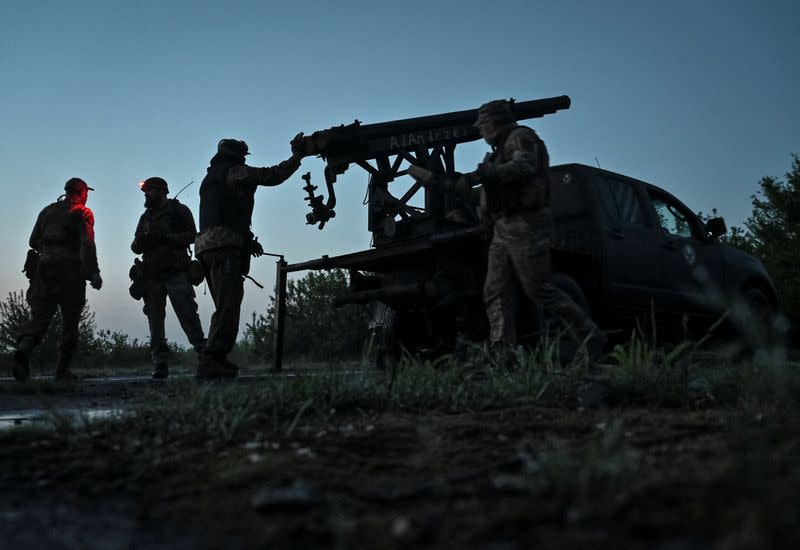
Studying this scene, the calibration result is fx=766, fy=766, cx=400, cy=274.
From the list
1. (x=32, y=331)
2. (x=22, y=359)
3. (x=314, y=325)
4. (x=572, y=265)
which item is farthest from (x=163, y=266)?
(x=314, y=325)

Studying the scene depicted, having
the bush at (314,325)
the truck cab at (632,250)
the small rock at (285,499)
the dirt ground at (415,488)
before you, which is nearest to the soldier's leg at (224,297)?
the truck cab at (632,250)

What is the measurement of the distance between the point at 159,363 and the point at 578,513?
329 inches

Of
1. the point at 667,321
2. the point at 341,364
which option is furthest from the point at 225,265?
the point at 667,321

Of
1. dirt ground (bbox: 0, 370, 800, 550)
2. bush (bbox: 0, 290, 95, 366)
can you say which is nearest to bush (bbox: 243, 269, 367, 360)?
bush (bbox: 0, 290, 95, 366)

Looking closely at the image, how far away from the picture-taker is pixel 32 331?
8.35 m

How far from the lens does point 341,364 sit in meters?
4.11

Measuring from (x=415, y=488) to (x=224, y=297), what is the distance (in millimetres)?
6183

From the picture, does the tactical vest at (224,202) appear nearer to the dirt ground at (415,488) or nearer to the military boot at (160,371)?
the military boot at (160,371)

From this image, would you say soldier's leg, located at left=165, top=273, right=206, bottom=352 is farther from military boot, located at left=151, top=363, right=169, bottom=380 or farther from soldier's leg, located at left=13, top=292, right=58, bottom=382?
soldier's leg, located at left=13, top=292, right=58, bottom=382

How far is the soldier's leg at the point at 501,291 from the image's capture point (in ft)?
18.4

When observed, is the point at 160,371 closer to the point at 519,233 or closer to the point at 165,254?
the point at 165,254

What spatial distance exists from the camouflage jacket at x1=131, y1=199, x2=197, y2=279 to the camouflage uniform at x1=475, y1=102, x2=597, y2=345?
4680mm

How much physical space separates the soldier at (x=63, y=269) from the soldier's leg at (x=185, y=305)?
A: 2.81 feet

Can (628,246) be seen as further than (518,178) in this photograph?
Yes
